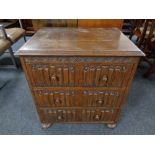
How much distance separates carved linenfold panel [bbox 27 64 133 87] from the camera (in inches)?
31.9

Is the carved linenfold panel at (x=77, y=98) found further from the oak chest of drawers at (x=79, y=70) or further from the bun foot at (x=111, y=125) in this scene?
the bun foot at (x=111, y=125)

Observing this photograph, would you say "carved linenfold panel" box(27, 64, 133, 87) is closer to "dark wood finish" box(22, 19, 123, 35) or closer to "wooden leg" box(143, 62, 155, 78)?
"dark wood finish" box(22, 19, 123, 35)

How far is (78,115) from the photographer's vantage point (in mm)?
1142

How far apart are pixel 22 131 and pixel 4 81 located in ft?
2.87

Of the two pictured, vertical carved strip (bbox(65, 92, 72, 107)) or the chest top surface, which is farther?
vertical carved strip (bbox(65, 92, 72, 107))

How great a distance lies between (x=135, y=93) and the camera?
164 centimetres

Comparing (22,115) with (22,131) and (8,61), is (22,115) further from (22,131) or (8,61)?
(8,61)

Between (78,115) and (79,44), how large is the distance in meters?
0.61

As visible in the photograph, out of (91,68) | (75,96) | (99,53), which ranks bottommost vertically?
(75,96)

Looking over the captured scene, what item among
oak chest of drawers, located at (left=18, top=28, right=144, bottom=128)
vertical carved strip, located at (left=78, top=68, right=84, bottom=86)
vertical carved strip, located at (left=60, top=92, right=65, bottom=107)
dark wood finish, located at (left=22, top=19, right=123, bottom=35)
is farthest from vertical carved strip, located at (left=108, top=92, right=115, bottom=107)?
dark wood finish, located at (left=22, top=19, right=123, bottom=35)

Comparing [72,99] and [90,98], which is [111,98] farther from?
[72,99]

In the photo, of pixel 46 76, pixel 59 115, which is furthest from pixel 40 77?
pixel 59 115
